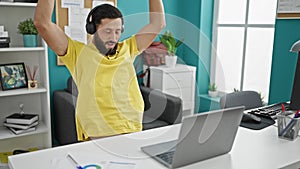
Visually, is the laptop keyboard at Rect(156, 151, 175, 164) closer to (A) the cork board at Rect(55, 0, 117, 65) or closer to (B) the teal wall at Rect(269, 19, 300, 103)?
(B) the teal wall at Rect(269, 19, 300, 103)

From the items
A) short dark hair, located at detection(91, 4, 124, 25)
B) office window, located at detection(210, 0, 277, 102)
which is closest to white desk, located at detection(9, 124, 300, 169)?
short dark hair, located at detection(91, 4, 124, 25)

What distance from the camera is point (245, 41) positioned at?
3.46 meters

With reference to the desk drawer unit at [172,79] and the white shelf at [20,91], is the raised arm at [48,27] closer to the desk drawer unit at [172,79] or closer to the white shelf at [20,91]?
the desk drawer unit at [172,79]

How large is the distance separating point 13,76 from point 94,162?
1.88m

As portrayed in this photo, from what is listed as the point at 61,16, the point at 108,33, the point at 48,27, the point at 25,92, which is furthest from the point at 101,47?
the point at 61,16

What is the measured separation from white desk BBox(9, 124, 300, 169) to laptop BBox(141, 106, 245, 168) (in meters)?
0.03

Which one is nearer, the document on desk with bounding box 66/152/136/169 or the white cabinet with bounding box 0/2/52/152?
the document on desk with bounding box 66/152/136/169

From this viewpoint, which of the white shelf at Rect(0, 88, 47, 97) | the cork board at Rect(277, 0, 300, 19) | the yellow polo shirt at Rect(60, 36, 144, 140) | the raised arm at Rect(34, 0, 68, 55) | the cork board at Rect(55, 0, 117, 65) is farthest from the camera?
the cork board at Rect(55, 0, 117, 65)

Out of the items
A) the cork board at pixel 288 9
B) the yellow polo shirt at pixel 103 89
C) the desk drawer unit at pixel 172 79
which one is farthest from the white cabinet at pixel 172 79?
the yellow polo shirt at pixel 103 89

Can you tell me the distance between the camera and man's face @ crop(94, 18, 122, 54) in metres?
1.19

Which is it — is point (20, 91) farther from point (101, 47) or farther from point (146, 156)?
point (146, 156)

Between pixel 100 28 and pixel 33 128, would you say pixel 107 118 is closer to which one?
pixel 100 28

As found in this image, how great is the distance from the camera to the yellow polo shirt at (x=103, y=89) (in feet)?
4.07

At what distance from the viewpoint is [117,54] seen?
130 centimetres
